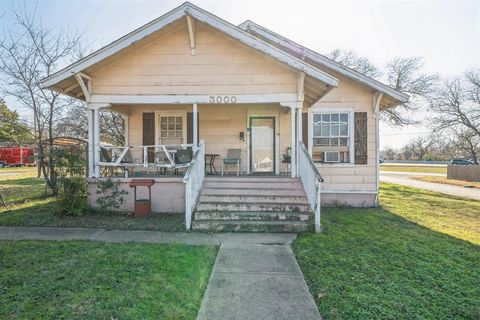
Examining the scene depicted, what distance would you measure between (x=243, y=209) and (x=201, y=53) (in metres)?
4.55

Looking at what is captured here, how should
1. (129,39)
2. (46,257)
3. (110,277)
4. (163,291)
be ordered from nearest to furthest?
(163,291), (110,277), (46,257), (129,39)

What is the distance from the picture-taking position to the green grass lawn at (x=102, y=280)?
286 centimetres

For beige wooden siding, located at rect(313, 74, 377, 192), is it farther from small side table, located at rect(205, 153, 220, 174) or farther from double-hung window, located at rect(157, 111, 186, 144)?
double-hung window, located at rect(157, 111, 186, 144)

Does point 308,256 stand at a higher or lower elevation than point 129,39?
lower

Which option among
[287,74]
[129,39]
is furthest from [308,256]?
[129,39]

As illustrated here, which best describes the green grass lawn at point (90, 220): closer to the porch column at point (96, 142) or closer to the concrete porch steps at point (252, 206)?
the concrete porch steps at point (252, 206)

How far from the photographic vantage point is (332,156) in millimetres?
9531

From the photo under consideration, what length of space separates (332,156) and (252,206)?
13.9 feet

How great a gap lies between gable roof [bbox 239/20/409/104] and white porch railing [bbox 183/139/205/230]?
4932 mm

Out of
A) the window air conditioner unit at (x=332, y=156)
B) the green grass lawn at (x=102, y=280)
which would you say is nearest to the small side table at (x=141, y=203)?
the green grass lawn at (x=102, y=280)

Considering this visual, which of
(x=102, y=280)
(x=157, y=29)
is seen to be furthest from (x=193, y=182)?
(x=157, y=29)

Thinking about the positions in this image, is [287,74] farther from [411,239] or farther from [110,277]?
[110,277]

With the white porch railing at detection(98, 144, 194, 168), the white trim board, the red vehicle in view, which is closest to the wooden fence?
the white trim board

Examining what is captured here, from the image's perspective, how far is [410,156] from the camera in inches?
2864
